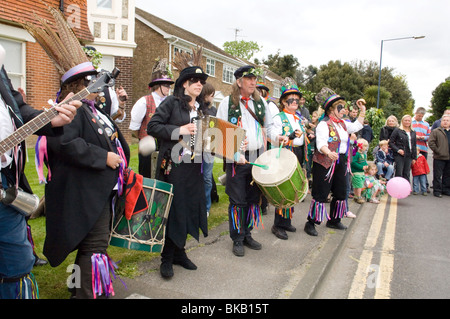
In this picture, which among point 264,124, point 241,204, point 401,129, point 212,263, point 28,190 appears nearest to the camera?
point 28,190

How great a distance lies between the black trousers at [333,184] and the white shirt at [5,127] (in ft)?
13.6

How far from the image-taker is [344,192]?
5.57 metres

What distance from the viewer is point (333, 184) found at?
5.61m

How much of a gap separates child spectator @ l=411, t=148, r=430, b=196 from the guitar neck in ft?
31.5

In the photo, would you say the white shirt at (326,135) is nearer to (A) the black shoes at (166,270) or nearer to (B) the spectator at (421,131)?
(A) the black shoes at (166,270)

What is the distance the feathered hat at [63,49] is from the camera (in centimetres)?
265

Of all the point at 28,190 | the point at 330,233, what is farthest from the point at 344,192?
the point at 28,190

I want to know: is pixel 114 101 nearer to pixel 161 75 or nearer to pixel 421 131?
pixel 161 75

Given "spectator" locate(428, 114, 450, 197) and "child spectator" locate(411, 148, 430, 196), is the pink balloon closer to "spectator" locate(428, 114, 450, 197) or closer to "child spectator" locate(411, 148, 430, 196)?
"child spectator" locate(411, 148, 430, 196)

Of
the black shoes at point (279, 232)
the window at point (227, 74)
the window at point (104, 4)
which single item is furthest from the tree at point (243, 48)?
the black shoes at point (279, 232)

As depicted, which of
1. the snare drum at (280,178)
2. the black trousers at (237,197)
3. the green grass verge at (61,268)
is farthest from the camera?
the black trousers at (237,197)

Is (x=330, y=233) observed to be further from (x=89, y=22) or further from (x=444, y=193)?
(x=89, y=22)

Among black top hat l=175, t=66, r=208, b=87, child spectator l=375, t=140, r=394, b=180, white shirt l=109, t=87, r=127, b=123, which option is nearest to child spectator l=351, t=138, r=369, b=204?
child spectator l=375, t=140, r=394, b=180
